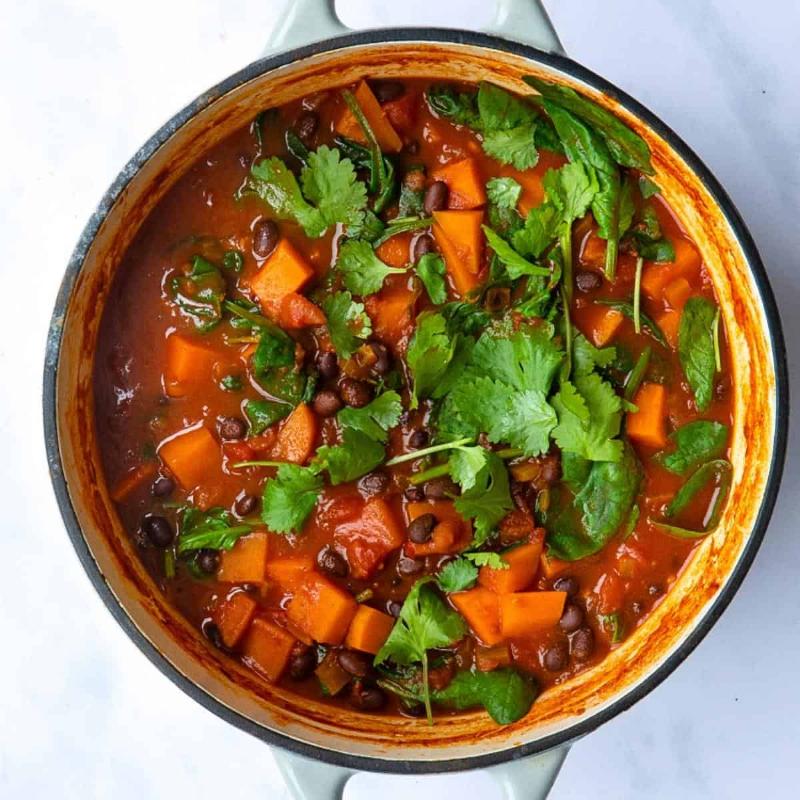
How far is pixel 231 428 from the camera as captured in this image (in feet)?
9.96

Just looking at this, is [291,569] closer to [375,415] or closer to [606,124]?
[375,415]

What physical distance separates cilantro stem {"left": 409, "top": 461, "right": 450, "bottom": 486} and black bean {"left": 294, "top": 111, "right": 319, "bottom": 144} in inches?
37.4

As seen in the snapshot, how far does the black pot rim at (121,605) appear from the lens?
8.86 ft

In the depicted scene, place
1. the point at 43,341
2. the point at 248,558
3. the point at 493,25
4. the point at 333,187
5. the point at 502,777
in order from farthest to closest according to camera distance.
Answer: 1. the point at 43,341
2. the point at 248,558
3. the point at 333,187
4. the point at 502,777
5. the point at 493,25

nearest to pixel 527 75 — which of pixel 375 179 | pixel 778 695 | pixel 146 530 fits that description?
pixel 375 179

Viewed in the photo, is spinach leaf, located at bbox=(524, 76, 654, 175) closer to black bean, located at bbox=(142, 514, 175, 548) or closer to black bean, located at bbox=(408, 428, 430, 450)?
black bean, located at bbox=(408, 428, 430, 450)

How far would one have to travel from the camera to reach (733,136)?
11.0 ft

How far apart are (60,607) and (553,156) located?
192 centimetres

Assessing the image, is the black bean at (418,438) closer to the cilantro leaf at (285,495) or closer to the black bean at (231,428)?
the cilantro leaf at (285,495)

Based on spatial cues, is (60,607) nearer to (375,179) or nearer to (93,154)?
(93,154)

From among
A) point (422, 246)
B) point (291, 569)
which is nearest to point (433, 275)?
point (422, 246)

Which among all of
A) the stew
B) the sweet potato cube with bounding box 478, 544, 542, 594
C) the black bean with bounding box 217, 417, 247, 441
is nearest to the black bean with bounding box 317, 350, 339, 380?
the stew

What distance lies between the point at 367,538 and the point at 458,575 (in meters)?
0.27

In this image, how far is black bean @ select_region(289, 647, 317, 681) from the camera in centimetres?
315
